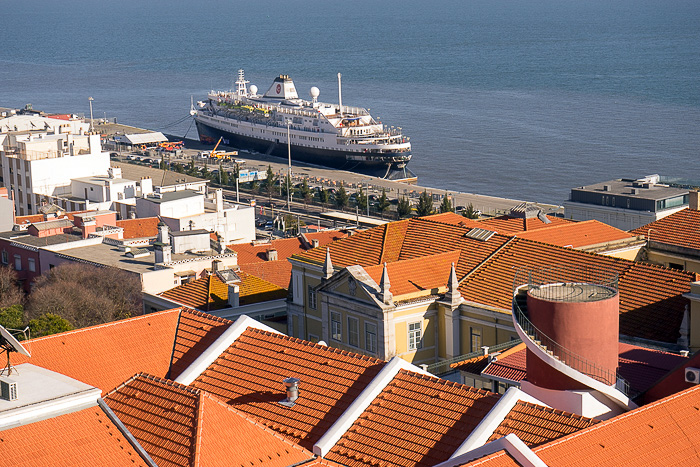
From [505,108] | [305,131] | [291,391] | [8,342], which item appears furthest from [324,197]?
[505,108]

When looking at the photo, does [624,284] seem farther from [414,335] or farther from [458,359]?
[414,335]

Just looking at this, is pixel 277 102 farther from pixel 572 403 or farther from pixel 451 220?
pixel 572 403

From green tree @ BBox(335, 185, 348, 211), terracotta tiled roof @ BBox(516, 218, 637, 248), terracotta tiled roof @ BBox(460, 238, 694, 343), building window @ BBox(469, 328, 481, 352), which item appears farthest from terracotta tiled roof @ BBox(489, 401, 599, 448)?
green tree @ BBox(335, 185, 348, 211)

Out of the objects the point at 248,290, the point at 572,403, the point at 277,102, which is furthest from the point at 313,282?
the point at 277,102

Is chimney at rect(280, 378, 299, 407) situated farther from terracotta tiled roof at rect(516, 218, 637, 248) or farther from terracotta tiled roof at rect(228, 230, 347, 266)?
terracotta tiled roof at rect(228, 230, 347, 266)

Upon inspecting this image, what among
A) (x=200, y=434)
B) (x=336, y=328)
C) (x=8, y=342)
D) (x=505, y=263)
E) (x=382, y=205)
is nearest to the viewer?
(x=8, y=342)

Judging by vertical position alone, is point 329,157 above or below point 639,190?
below
